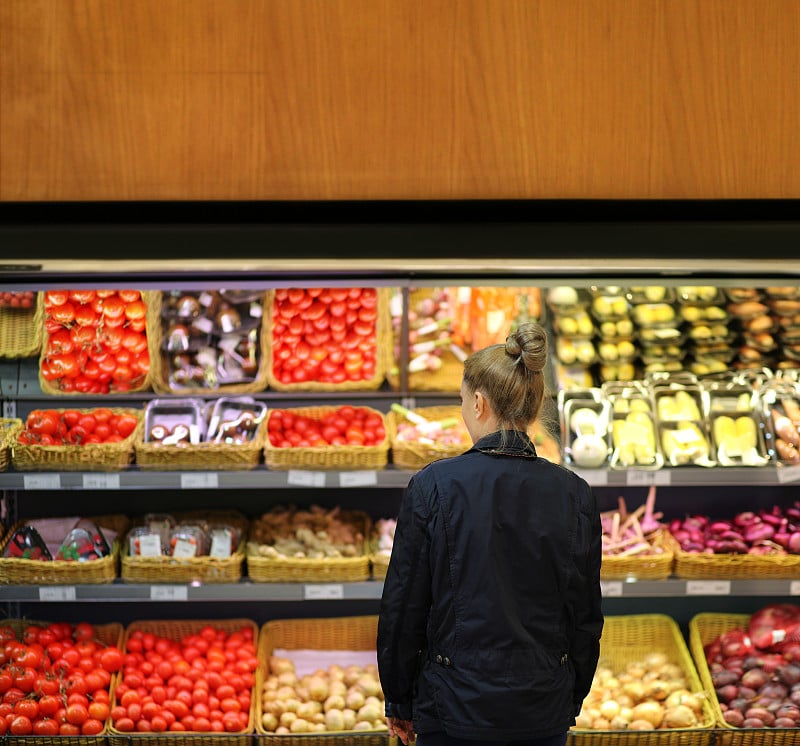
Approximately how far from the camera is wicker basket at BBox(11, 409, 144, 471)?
11.3 feet

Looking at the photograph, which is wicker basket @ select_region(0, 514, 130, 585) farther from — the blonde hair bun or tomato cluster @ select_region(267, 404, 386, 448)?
the blonde hair bun

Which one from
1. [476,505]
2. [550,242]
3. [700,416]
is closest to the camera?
[550,242]

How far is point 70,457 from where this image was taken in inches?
136

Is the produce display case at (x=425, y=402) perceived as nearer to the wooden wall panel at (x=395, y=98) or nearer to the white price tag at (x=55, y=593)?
the white price tag at (x=55, y=593)

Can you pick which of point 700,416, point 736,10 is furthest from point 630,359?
point 736,10

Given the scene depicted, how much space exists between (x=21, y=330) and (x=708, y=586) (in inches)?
110

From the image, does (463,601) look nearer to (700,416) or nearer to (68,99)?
(68,99)

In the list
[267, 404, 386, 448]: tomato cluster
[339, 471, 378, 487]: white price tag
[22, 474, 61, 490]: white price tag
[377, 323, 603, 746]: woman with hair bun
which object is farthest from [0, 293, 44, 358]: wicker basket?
[377, 323, 603, 746]: woman with hair bun

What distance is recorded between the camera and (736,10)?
67.5 inches

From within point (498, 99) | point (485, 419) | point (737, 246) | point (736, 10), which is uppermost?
point (736, 10)

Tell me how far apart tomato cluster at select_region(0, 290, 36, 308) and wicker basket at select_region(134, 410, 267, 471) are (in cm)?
77

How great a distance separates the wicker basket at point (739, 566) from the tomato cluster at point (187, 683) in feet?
5.55

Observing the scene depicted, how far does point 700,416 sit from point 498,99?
236cm

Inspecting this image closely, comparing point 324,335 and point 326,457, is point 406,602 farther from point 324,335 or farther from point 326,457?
point 324,335
